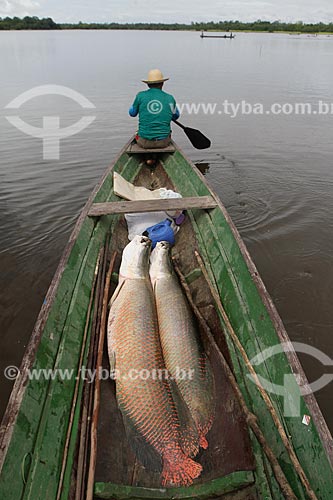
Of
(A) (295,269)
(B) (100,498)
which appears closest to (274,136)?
(A) (295,269)

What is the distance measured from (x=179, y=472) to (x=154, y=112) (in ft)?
22.9

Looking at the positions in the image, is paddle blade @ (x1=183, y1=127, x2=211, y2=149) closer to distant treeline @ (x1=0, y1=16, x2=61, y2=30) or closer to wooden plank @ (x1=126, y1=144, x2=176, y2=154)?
wooden plank @ (x1=126, y1=144, x2=176, y2=154)

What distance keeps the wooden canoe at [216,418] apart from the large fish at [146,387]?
181 mm

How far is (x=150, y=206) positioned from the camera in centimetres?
507

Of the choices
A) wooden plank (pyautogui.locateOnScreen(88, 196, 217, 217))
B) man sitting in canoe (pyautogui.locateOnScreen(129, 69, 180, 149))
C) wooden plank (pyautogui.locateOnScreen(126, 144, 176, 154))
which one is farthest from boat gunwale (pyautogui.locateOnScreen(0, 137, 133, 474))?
man sitting in canoe (pyautogui.locateOnScreen(129, 69, 180, 149))

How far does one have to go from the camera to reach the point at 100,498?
250cm

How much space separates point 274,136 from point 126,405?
12552mm

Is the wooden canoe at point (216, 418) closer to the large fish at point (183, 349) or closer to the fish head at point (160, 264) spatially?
the large fish at point (183, 349)

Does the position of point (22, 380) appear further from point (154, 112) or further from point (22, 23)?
point (22, 23)

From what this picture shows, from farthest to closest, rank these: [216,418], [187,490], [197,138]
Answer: [197,138] → [216,418] → [187,490]

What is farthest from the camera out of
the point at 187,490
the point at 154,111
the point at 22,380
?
the point at 154,111

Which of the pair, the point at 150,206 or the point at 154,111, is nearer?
the point at 150,206

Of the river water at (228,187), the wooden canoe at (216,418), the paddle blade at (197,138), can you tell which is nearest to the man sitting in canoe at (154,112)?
the paddle blade at (197,138)

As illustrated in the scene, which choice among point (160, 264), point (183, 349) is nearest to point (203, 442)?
point (183, 349)
